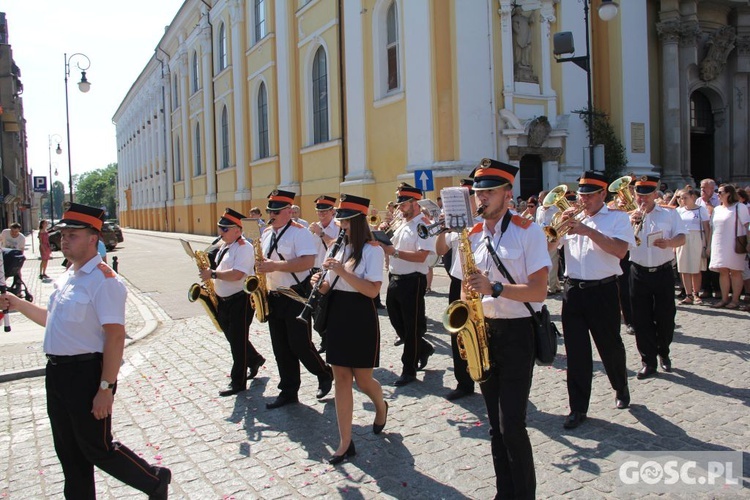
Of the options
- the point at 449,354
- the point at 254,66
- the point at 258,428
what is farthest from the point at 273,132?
the point at 258,428

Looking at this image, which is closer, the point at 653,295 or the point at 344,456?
the point at 344,456

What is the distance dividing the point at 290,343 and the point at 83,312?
2.71 m

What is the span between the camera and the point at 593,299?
539 cm

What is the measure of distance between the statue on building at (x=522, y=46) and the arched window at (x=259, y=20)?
49.3ft

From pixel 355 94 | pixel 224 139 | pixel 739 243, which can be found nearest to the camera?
pixel 739 243

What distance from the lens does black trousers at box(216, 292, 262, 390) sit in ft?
21.3

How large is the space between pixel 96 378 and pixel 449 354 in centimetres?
511

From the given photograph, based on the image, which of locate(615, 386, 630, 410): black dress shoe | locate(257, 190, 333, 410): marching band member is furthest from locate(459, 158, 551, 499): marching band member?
locate(257, 190, 333, 410): marching band member

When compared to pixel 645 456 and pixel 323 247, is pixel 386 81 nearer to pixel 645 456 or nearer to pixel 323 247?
pixel 323 247

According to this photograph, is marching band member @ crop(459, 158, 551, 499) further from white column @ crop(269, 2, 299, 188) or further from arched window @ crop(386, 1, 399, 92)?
white column @ crop(269, 2, 299, 188)

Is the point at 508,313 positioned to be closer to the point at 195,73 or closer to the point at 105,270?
the point at 105,270

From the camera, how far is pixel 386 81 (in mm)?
21688

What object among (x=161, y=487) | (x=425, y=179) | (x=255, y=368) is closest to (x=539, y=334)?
(x=161, y=487)

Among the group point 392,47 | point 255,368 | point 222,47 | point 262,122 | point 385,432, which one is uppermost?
point 222,47
